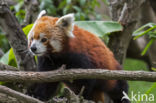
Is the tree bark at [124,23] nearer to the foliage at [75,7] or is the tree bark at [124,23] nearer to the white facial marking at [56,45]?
the white facial marking at [56,45]

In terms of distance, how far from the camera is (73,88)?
8.16ft

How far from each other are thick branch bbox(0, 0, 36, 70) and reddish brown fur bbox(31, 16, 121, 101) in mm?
262

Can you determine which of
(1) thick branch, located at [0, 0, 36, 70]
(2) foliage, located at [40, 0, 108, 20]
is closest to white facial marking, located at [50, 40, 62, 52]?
(1) thick branch, located at [0, 0, 36, 70]

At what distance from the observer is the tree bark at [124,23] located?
2.95 m

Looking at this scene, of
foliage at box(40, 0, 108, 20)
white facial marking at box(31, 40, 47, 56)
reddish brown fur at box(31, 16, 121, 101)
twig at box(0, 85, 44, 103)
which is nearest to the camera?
twig at box(0, 85, 44, 103)

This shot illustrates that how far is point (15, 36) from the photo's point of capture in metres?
2.38

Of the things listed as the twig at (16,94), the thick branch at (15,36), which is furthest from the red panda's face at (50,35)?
the twig at (16,94)

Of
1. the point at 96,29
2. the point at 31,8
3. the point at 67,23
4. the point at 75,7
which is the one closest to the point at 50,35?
the point at 67,23

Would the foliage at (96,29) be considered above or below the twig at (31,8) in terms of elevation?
below

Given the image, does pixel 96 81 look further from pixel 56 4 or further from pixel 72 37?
pixel 56 4

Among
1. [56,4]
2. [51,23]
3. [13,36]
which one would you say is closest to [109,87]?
[51,23]

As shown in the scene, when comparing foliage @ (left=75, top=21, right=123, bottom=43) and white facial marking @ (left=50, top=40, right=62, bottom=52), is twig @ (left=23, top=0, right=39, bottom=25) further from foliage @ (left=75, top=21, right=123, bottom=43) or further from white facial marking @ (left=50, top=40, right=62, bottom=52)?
white facial marking @ (left=50, top=40, right=62, bottom=52)

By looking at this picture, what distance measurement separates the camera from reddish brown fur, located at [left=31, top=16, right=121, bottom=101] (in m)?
2.21

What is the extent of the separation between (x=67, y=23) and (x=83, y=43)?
0.88ft
